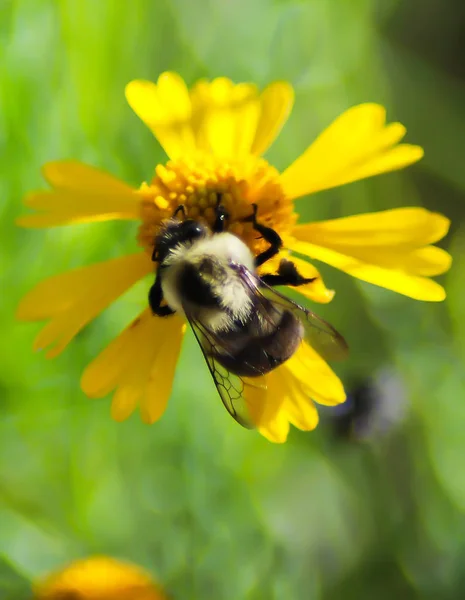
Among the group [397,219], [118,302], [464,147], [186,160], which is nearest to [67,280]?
[186,160]

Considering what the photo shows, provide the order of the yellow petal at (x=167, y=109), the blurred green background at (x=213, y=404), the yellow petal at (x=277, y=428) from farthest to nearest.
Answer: the blurred green background at (x=213, y=404)
the yellow petal at (x=167, y=109)
the yellow petal at (x=277, y=428)

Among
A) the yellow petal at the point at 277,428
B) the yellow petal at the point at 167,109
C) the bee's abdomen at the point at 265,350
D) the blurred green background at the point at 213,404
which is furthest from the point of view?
the blurred green background at the point at 213,404

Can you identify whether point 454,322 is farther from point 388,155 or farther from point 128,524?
point 128,524

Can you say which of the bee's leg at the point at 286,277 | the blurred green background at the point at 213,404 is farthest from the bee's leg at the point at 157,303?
the blurred green background at the point at 213,404

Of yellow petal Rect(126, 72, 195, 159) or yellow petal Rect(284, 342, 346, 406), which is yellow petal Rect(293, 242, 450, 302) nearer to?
yellow petal Rect(284, 342, 346, 406)

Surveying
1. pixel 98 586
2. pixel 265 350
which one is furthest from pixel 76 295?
pixel 98 586

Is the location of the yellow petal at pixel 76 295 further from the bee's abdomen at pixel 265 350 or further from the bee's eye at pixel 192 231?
the bee's abdomen at pixel 265 350
